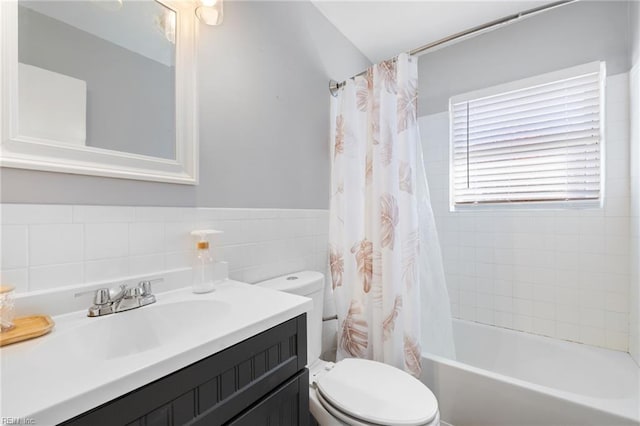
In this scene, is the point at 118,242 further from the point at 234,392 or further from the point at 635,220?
the point at 635,220

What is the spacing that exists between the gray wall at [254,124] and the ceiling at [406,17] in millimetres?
137

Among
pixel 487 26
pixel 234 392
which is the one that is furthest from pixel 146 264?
pixel 487 26

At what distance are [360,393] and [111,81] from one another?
53.1 inches

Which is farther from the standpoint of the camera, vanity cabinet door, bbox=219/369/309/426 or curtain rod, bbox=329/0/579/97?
curtain rod, bbox=329/0/579/97

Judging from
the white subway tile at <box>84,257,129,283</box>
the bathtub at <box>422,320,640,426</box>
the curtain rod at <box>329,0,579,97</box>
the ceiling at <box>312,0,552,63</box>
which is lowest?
the bathtub at <box>422,320,640,426</box>

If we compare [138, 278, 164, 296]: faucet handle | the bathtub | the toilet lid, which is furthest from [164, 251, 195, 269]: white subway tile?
the bathtub

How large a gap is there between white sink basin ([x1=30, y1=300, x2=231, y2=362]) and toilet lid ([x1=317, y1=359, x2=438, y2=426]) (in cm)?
54

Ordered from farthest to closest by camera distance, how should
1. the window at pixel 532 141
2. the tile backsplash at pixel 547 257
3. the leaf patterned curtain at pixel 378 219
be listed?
the window at pixel 532 141
the tile backsplash at pixel 547 257
the leaf patterned curtain at pixel 378 219

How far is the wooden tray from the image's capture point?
1.90 ft

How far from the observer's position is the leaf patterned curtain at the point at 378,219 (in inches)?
53.0

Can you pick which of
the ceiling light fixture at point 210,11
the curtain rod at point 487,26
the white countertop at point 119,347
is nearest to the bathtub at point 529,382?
the white countertop at point 119,347

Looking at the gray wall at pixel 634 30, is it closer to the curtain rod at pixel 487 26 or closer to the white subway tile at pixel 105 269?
the curtain rod at pixel 487 26

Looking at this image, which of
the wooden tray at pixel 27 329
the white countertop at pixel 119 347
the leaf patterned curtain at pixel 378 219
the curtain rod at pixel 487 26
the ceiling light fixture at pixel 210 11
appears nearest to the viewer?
the white countertop at pixel 119 347

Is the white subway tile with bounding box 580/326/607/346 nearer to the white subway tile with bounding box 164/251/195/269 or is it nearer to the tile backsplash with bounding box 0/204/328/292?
the tile backsplash with bounding box 0/204/328/292
